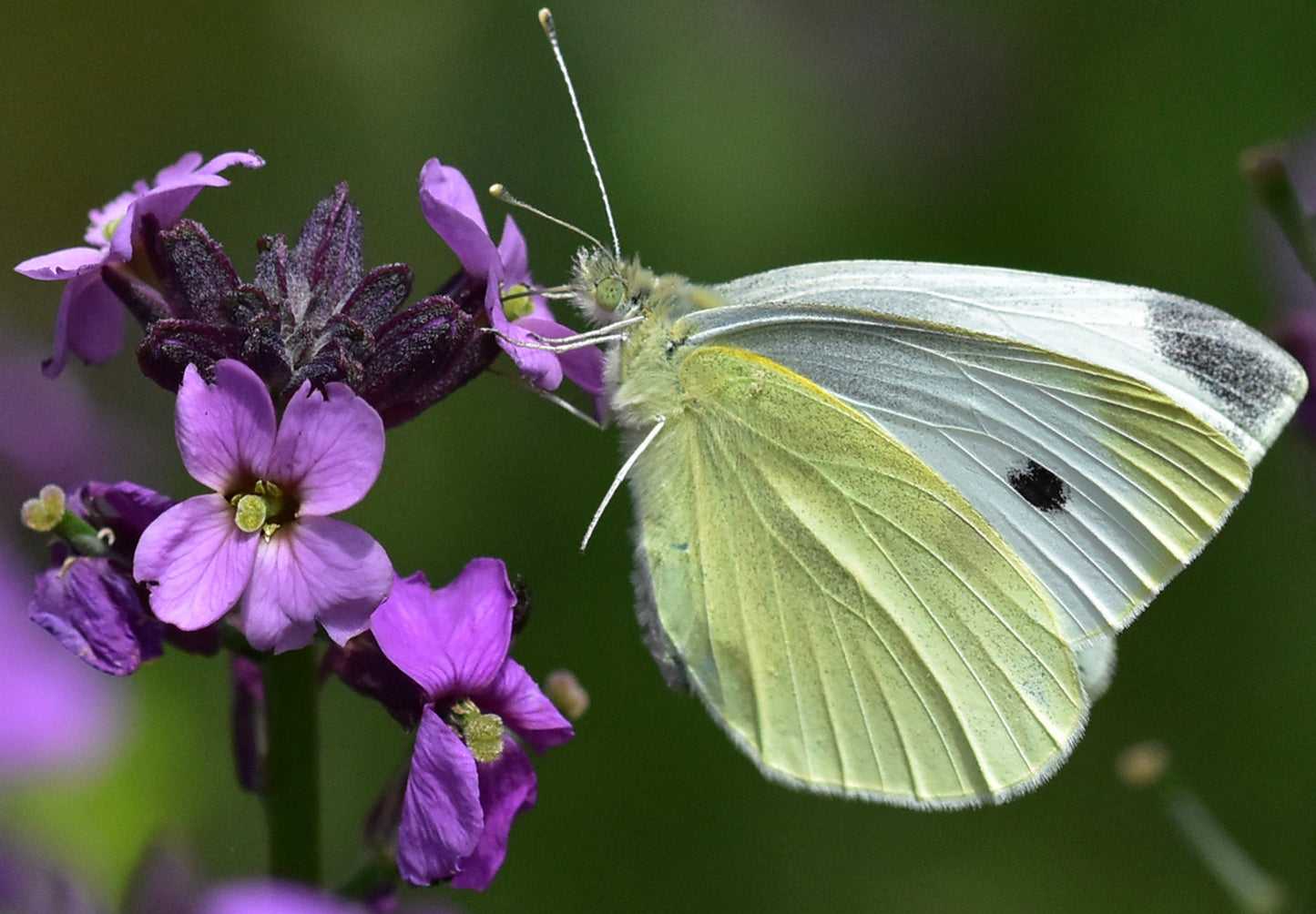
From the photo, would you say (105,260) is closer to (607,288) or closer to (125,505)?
(125,505)

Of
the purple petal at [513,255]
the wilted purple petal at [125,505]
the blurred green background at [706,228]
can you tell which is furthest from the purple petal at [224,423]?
the blurred green background at [706,228]

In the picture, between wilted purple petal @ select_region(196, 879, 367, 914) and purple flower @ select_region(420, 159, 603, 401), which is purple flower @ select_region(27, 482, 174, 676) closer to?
wilted purple petal @ select_region(196, 879, 367, 914)

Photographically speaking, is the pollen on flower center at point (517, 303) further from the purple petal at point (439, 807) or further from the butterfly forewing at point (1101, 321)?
the purple petal at point (439, 807)

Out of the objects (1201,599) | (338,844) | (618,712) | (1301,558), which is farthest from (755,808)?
(1301,558)

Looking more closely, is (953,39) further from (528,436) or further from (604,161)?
(528,436)

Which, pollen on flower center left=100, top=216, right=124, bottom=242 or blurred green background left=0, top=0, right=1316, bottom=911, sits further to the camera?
blurred green background left=0, top=0, right=1316, bottom=911

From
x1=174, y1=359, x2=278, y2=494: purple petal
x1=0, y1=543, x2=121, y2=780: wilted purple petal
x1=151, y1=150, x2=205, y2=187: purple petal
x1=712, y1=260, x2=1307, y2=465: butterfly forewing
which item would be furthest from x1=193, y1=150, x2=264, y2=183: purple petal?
x1=0, y1=543, x2=121, y2=780: wilted purple petal
